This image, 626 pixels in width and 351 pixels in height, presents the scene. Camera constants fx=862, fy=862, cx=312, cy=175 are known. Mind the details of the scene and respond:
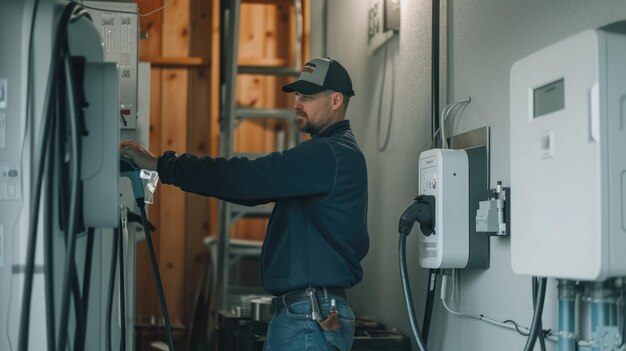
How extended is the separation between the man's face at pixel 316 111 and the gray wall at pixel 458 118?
398 millimetres

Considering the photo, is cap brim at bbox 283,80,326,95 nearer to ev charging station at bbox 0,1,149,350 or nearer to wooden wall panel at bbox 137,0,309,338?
ev charging station at bbox 0,1,149,350

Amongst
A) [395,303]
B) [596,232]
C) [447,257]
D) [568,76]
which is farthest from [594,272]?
[395,303]

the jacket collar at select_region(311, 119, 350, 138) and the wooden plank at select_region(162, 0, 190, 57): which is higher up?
the wooden plank at select_region(162, 0, 190, 57)

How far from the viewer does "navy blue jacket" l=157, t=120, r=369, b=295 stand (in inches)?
94.7

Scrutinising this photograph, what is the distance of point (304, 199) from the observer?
99.3 inches

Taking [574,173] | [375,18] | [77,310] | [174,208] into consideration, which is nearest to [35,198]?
[77,310]

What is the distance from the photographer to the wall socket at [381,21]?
→ 3443 millimetres

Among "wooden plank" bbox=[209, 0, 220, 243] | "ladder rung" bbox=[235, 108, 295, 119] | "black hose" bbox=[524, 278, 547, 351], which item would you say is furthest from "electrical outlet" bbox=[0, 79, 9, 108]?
"wooden plank" bbox=[209, 0, 220, 243]

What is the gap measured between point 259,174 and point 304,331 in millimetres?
458

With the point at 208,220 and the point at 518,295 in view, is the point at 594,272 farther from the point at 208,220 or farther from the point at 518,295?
the point at 208,220

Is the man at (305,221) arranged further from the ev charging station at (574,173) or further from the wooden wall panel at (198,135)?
the wooden wall panel at (198,135)

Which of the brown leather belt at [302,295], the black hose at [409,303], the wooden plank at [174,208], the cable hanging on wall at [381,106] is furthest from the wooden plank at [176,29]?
the black hose at [409,303]

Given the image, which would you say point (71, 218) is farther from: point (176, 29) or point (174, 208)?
point (176, 29)

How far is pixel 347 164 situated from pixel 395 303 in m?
1.06
